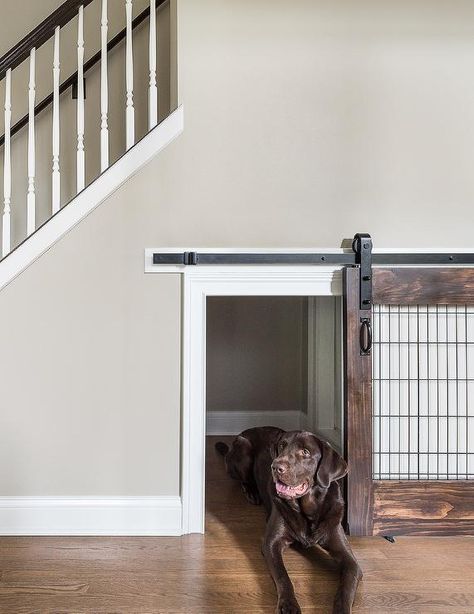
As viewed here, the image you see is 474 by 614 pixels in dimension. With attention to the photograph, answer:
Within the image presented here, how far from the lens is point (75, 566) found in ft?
6.03

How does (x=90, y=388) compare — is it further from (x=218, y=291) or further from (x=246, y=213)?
(x=246, y=213)

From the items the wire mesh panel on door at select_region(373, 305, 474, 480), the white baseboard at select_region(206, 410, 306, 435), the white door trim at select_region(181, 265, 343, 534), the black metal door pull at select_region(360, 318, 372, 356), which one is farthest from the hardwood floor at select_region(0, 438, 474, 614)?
the white baseboard at select_region(206, 410, 306, 435)

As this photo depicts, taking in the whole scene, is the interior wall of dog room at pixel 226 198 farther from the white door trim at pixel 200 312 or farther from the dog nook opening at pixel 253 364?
the dog nook opening at pixel 253 364

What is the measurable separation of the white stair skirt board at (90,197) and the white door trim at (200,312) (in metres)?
0.49

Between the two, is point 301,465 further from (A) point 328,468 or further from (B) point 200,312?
(B) point 200,312

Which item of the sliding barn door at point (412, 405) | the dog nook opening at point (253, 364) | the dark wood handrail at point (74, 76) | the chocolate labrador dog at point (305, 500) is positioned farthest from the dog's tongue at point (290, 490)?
the dark wood handrail at point (74, 76)

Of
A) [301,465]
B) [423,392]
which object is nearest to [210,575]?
[301,465]

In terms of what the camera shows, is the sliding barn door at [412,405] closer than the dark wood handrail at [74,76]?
Yes

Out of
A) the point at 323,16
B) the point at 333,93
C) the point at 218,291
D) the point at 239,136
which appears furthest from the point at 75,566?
the point at 323,16

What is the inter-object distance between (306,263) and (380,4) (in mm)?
1204

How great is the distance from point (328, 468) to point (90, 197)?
1444mm

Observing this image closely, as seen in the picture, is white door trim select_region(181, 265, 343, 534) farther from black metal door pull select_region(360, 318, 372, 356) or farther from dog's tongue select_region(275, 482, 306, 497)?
dog's tongue select_region(275, 482, 306, 497)

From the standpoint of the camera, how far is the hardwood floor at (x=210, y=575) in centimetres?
158

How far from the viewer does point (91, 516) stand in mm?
2143
